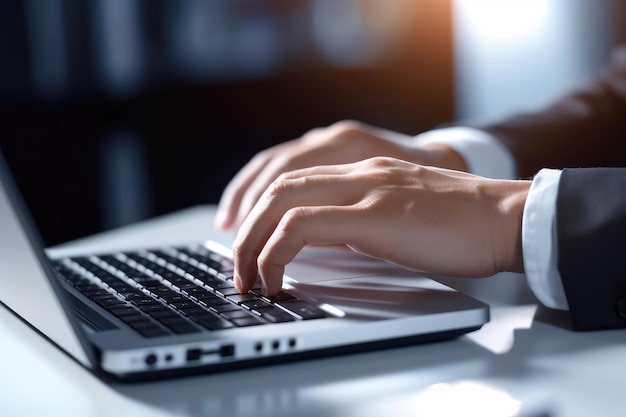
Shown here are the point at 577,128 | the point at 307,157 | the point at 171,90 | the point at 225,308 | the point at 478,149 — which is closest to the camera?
the point at 225,308

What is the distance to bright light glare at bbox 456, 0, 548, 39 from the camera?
298 cm

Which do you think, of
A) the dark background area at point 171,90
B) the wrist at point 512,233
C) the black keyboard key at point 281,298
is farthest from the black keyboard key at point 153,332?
the dark background area at point 171,90

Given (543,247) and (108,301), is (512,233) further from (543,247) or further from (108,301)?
(108,301)

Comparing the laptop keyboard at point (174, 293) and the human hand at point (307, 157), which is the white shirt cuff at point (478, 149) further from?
the laptop keyboard at point (174, 293)

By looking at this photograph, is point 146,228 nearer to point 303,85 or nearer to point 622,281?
point 622,281

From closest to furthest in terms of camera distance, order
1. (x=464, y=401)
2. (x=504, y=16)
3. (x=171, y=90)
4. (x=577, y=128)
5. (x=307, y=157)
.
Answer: (x=464, y=401) < (x=307, y=157) < (x=577, y=128) < (x=171, y=90) < (x=504, y=16)

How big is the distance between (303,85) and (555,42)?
89cm

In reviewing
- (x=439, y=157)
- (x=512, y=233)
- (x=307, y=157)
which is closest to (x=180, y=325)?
(x=512, y=233)

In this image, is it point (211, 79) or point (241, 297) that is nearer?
point (241, 297)

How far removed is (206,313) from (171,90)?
7.58 ft

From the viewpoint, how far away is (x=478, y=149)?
44.9 inches

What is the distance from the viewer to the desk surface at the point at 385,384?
0.47m

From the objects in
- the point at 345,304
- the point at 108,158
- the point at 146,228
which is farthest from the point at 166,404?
the point at 108,158

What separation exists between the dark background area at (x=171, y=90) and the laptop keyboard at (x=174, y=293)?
5.89ft
